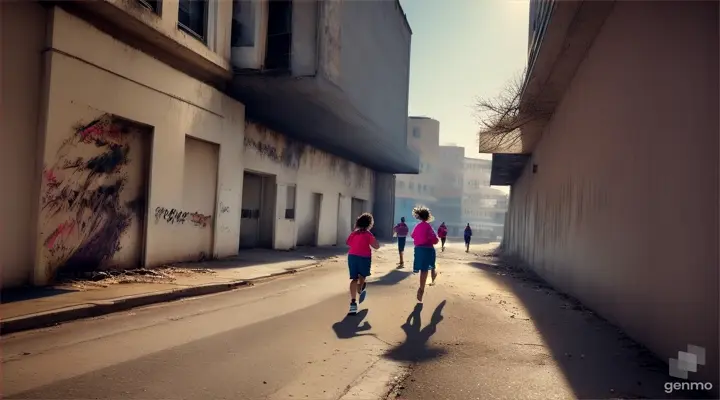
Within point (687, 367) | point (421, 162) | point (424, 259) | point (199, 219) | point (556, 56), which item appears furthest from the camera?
point (421, 162)

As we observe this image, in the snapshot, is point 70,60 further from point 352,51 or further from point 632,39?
point 352,51

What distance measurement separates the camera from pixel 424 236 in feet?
27.6

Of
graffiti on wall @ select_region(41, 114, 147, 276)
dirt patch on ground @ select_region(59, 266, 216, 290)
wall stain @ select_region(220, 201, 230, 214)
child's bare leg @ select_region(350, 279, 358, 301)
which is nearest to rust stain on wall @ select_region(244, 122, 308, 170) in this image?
wall stain @ select_region(220, 201, 230, 214)

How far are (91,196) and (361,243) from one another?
5344 mm

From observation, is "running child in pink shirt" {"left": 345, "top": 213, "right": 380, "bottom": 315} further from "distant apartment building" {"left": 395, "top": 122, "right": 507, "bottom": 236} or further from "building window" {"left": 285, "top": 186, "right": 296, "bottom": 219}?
"distant apartment building" {"left": 395, "top": 122, "right": 507, "bottom": 236}

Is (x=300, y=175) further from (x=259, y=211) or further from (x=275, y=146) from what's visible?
(x=259, y=211)

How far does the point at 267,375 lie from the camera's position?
13.1 ft

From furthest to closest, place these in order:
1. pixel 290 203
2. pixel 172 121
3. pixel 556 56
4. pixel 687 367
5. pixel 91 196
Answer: pixel 290 203 → pixel 172 121 → pixel 556 56 → pixel 91 196 → pixel 687 367

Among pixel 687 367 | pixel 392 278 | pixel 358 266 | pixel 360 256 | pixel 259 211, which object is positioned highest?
pixel 259 211

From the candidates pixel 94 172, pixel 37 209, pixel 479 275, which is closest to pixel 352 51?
pixel 479 275

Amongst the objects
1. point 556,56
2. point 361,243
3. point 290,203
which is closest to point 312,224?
point 290,203

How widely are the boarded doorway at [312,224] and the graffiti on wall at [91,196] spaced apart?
38.0 ft

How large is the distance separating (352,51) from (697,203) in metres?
14.4

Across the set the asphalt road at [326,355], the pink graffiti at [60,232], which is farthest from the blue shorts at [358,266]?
the pink graffiti at [60,232]
